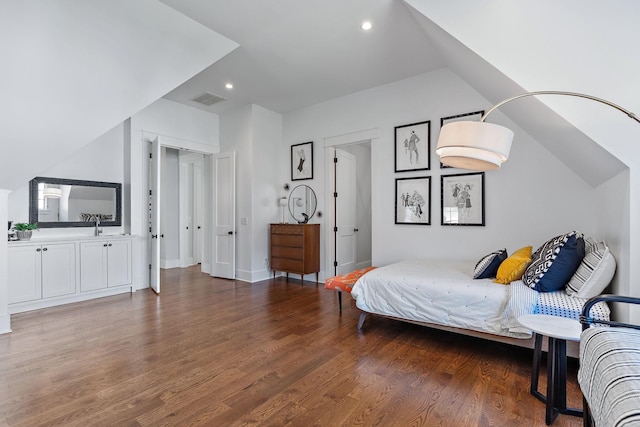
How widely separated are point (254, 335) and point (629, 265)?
2855 millimetres

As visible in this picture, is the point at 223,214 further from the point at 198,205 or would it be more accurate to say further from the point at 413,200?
the point at 413,200

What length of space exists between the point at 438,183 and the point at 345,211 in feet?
6.05

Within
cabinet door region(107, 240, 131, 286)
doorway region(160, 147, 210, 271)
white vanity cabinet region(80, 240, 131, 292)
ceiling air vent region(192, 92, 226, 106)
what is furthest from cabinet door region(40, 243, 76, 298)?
ceiling air vent region(192, 92, 226, 106)

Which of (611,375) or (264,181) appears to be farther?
(264,181)

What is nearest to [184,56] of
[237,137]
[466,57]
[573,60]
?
[237,137]

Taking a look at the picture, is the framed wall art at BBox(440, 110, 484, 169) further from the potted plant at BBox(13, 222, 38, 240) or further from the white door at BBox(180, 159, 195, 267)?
the white door at BBox(180, 159, 195, 267)

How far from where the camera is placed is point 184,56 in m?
3.23

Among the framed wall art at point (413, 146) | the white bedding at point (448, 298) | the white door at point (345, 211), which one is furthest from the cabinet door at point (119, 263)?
the framed wall art at point (413, 146)

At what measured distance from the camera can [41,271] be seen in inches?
145

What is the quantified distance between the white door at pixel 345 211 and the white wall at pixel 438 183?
1.00 ft

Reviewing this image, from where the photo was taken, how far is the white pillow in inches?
84.9

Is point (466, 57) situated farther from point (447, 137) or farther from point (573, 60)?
point (447, 137)

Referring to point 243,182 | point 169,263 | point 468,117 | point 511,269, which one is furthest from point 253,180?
point 511,269

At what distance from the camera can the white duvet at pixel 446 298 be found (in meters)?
2.33
